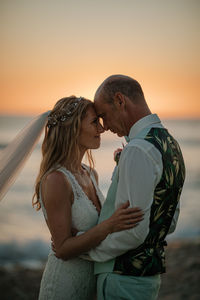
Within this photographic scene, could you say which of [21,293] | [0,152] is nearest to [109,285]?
[0,152]

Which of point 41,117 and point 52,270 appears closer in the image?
point 52,270

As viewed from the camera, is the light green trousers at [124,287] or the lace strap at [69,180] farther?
the lace strap at [69,180]

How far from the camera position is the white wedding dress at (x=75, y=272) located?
2824 mm

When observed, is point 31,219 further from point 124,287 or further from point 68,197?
point 124,287

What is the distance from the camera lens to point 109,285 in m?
2.40

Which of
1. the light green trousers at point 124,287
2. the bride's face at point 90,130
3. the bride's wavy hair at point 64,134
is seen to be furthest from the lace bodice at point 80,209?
the light green trousers at point 124,287

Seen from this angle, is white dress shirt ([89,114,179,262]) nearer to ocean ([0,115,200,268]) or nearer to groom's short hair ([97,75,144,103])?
groom's short hair ([97,75,144,103])

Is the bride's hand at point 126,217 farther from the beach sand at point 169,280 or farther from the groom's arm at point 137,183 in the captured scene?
the beach sand at point 169,280

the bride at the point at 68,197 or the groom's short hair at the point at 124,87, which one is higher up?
the groom's short hair at the point at 124,87

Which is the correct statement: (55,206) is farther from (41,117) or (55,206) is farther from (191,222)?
(191,222)

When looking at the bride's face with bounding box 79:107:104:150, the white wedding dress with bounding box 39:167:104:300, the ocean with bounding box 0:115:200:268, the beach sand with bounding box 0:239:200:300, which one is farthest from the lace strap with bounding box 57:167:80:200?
the ocean with bounding box 0:115:200:268

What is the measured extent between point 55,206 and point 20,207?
449 inches

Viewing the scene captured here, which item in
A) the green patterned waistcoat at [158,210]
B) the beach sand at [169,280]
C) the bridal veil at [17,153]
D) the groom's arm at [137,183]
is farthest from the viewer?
the beach sand at [169,280]

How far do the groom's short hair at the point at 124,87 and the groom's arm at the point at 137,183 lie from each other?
0.46 m
